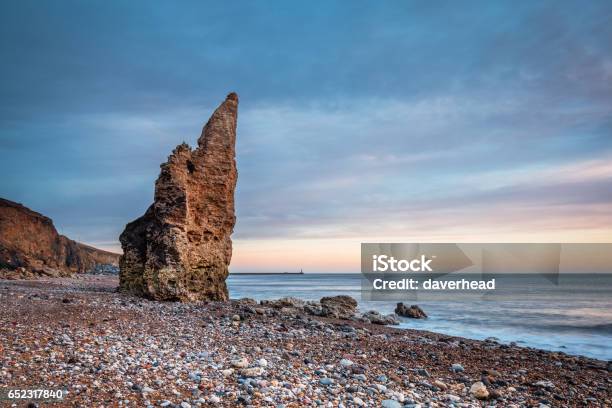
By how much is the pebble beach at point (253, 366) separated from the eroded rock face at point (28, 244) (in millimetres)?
34494

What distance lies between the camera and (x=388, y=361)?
10672mm

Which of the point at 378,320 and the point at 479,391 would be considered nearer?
the point at 479,391

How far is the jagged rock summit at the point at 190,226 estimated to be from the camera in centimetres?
2062

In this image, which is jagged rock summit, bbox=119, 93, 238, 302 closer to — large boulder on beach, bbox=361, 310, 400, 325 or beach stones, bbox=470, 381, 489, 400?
large boulder on beach, bbox=361, 310, 400, 325

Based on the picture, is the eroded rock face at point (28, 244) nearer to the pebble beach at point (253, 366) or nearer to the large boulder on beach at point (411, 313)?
the large boulder on beach at point (411, 313)

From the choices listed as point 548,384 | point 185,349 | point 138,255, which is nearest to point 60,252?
point 138,255

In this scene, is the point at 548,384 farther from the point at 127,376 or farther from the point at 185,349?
the point at 127,376

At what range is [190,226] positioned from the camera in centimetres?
2161

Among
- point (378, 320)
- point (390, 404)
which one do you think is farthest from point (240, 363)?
point (378, 320)

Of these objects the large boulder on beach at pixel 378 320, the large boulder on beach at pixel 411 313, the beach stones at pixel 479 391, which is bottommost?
the large boulder on beach at pixel 411 313

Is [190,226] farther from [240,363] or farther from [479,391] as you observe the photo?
[479,391]

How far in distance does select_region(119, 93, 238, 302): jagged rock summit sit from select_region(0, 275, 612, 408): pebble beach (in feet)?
17.5

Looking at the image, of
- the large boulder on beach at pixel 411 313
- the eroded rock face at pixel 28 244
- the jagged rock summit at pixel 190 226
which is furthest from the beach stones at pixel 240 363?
the eroded rock face at pixel 28 244

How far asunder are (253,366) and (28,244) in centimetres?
5601
